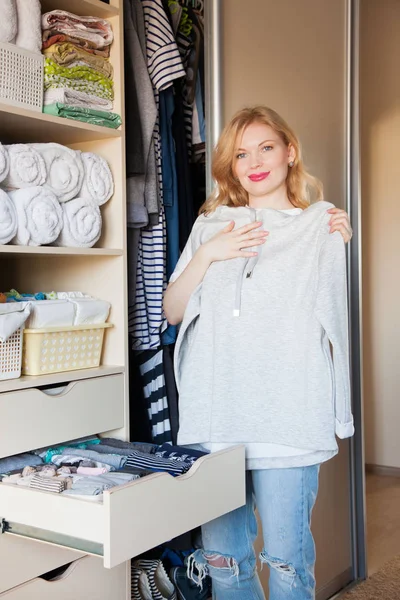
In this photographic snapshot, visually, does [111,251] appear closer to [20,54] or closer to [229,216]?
[229,216]

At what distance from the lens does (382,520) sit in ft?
10.4

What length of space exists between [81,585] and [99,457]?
0.31 metres

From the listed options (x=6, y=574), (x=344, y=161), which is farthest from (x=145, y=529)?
(x=344, y=161)

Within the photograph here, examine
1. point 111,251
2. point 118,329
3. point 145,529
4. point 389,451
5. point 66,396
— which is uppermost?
point 111,251

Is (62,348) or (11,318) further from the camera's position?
(62,348)

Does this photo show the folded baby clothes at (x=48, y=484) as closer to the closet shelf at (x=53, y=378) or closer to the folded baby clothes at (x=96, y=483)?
the folded baby clothes at (x=96, y=483)

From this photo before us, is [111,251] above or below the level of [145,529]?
above

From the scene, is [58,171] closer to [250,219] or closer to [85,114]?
[85,114]

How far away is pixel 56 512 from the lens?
1267mm

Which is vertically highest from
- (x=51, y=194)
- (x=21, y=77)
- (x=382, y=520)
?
(x=21, y=77)

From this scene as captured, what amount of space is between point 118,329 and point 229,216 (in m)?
0.41

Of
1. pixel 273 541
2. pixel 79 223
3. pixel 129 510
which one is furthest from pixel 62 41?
pixel 273 541

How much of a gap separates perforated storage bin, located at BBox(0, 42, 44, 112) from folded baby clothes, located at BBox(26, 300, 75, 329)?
1.45 feet

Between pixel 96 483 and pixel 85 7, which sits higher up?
pixel 85 7
